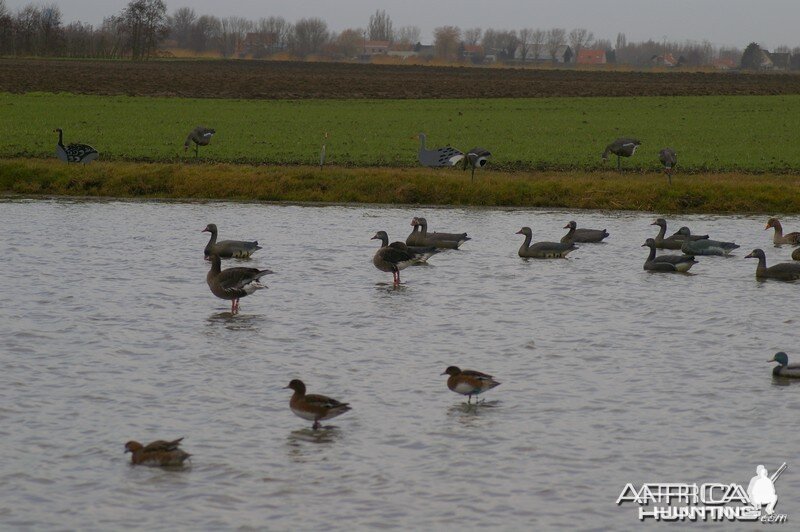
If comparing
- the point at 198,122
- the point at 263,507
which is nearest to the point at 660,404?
the point at 263,507

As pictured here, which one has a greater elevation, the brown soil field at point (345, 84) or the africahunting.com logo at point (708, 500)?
the brown soil field at point (345, 84)

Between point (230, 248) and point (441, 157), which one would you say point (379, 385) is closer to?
point (230, 248)

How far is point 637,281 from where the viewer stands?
2225 centimetres

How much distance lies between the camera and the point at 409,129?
5247 cm

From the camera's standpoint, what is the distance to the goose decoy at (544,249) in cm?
2397

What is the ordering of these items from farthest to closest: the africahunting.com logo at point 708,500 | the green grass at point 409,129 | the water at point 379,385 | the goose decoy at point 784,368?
the green grass at point 409,129 → the goose decoy at point 784,368 → the water at point 379,385 → the africahunting.com logo at point 708,500

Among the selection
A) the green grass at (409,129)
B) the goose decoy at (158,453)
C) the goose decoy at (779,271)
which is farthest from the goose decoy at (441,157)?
the goose decoy at (158,453)

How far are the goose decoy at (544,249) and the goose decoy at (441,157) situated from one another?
36.7 ft

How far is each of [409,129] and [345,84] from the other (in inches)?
1453

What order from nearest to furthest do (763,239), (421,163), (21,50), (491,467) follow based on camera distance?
(491,467), (763,239), (421,163), (21,50)

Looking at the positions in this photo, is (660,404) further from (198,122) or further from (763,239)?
(198,122)

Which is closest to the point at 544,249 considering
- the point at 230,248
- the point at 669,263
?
the point at 669,263

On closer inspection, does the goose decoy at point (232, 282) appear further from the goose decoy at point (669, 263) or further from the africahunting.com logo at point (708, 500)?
the africahunting.com logo at point (708, 500)

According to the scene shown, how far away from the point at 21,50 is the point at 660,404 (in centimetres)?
14053
